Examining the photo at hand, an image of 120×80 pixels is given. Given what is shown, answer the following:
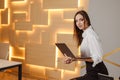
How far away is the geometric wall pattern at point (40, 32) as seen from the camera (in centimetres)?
406

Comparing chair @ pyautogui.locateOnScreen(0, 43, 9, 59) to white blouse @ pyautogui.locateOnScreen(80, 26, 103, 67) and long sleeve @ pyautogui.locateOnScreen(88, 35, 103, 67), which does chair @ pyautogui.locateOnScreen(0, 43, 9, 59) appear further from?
long sleeve @ pyautogui.locateOnScreen(88, 35, 103, 67)

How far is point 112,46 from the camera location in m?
3.58

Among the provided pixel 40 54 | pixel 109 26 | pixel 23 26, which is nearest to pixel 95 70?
pixel 109 26

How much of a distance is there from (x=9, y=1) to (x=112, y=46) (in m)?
2.85

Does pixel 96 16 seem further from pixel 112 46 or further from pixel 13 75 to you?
pixel 13 75

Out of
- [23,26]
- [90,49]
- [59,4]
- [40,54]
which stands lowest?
[40,54]

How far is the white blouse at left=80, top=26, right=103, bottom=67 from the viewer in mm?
2010

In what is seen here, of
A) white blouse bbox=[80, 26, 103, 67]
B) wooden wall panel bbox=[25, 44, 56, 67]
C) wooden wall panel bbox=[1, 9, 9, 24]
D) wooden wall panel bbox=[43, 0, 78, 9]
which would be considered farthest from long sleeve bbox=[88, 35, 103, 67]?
wooden wall panel bbox=[1, 9, 9, 24]

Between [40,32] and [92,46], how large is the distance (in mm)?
2594

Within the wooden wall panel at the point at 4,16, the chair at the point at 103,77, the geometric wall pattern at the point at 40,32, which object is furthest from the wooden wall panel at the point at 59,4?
the chair at the point at 103,77

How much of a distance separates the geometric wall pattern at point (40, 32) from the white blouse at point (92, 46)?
175 cm

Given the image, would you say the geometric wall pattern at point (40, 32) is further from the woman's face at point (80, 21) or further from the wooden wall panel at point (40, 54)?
the woman's face at point (80, 21)

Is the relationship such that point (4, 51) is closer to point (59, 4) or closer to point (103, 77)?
point (59, 4)

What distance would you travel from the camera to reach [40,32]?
450 centimetres
